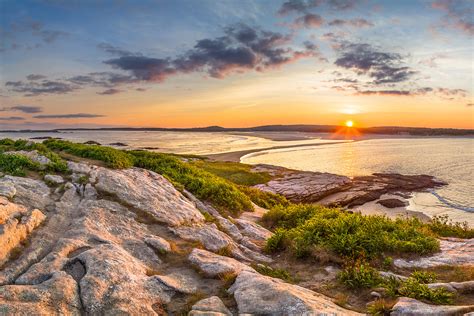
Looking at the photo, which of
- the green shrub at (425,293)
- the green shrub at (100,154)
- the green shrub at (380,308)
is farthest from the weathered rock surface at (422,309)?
the green shrub at (100,154)

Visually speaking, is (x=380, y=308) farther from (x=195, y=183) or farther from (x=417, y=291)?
(x=195, y=183)

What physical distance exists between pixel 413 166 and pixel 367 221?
6380cm

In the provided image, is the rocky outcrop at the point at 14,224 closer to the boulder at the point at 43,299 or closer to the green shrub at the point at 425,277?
the boulder at the point at 43,299

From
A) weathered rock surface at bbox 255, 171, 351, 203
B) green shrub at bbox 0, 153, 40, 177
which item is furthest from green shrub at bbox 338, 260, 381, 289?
weathered rock surface at bbox 255, 171, 351, 203

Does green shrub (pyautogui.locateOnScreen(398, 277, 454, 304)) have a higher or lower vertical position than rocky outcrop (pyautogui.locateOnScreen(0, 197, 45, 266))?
lower

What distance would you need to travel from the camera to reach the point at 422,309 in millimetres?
6961

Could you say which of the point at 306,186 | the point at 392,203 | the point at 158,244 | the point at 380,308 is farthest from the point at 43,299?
the point at 306,186

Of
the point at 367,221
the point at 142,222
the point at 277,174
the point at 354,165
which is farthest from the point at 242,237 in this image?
the point at 354,165

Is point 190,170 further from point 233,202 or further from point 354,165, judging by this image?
point 354,165

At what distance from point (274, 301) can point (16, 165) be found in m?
11.8

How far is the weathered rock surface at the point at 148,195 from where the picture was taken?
12.9 metres

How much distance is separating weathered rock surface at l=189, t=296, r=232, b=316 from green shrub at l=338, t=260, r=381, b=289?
363 centimetres

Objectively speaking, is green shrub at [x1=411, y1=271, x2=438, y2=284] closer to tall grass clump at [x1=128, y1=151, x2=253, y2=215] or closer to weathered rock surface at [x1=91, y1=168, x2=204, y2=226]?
weathered rock surface at [x1=91, y1=168, x2=204, y2=226]

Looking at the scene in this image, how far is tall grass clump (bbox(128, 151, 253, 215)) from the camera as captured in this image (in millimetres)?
17312
